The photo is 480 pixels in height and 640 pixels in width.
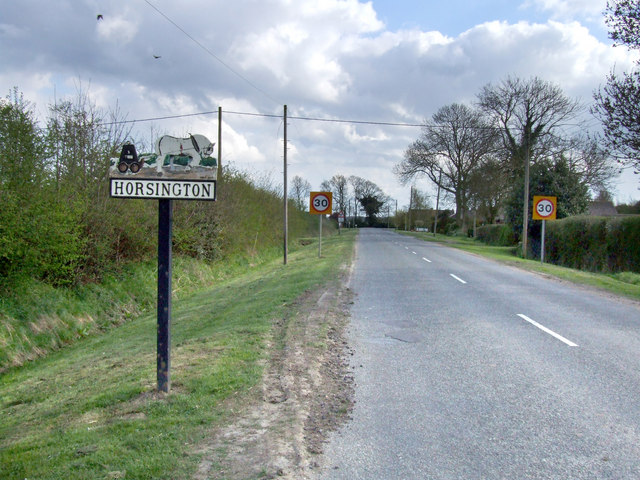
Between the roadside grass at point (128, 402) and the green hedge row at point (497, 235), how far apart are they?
40.0 meters

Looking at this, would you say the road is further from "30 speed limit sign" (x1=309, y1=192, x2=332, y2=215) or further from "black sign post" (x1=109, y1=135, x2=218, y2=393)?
"30 speed limit sign" (x1=309, y1=192, x2=332, y2=215)

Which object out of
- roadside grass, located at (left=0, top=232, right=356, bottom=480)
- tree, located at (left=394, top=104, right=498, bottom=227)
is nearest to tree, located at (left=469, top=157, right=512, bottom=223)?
tree, located at (left=394, top=104, right=498, bottom=227)

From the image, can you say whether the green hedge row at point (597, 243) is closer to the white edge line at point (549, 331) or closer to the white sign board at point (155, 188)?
the white edge line at point (549, 331)

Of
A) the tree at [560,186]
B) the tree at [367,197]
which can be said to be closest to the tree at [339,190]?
the tree at [367,197]

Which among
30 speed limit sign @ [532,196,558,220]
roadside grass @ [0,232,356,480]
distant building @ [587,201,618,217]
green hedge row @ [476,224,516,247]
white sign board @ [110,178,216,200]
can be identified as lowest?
roadside grass @ [0,232,356,480]

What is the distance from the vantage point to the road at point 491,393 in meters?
4.08

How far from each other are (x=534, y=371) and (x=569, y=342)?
201cm

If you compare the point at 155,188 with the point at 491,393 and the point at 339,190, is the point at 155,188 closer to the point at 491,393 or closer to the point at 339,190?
the point at 491,393

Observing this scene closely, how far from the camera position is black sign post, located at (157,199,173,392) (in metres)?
5.37

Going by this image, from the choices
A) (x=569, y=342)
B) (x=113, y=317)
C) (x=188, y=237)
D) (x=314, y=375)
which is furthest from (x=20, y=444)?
(x=188, y=237)

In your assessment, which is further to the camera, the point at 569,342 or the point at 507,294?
the point at 507,294

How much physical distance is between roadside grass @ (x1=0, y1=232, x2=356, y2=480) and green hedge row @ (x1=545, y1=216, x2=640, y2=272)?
1992 centimetres

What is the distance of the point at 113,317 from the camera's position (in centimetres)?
1430

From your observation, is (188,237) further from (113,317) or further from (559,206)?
(559,206)
